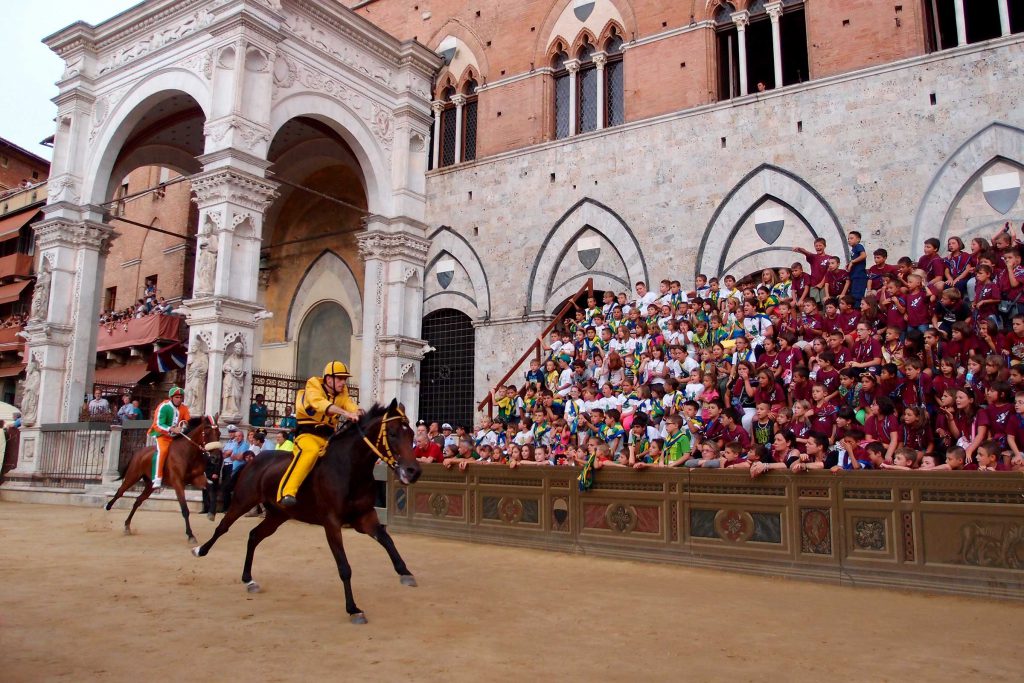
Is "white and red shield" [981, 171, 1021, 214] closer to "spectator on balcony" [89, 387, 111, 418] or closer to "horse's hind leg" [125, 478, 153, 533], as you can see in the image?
"horse's hind leg" [125, 478, 153, 533]

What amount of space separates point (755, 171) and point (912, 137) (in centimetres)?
321

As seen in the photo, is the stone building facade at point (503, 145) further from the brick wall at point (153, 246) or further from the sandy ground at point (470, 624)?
the sandy ground at point (470, 624)

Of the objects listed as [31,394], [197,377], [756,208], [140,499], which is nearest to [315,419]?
[140,499]

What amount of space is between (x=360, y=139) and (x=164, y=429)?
11.5m

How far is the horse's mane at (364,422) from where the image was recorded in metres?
7.18

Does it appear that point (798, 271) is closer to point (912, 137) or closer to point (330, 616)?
point (912, 137)

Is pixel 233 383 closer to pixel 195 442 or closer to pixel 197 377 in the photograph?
pixel 197 377

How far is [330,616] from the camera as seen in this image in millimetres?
6219

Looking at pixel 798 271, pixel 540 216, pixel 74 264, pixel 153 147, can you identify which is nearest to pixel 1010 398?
pixel 798 271

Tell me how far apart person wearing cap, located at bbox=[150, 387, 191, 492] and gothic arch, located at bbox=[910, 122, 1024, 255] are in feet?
46.4

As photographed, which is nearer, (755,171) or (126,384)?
(755,171)

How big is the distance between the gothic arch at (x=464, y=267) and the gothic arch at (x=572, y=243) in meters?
1.55

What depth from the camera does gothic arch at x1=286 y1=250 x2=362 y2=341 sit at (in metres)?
24.7

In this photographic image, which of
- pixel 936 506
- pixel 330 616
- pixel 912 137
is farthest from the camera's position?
pixel 912 137
